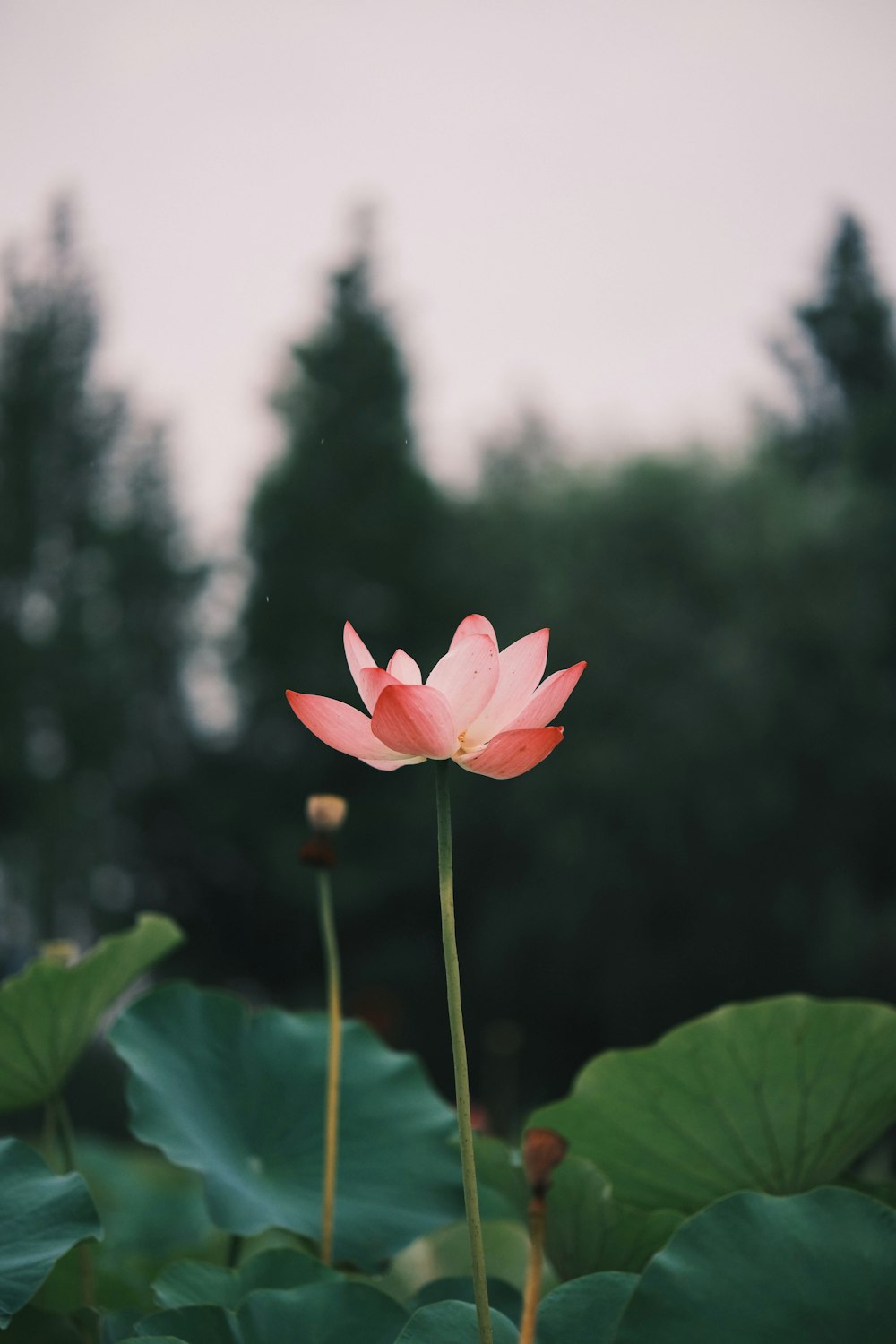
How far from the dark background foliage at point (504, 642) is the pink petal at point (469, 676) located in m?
7.03

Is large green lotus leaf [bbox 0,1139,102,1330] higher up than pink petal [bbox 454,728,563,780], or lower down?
lower down

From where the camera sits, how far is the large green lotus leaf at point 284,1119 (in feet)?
2.15

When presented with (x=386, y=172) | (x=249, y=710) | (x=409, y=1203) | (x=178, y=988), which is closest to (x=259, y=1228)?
(x=409, y=1203)

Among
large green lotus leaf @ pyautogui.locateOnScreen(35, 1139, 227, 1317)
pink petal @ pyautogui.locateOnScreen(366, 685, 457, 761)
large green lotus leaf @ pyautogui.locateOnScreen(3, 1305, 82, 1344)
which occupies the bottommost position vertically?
large green lotus leaf @ pyautogui.locateOnScreen(35, 1139, 227, 1317)

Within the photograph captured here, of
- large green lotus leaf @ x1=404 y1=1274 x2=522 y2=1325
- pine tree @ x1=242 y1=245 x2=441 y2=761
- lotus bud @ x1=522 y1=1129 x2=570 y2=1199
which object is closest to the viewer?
lotus bud @ x1=522 y1=1129 x2=570 y2=1199

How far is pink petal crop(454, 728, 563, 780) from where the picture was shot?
43cm

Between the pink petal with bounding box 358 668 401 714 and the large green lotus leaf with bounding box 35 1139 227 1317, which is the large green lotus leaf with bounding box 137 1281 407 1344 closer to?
the large green lotus leaf with bounding box 35 1139 227 1317

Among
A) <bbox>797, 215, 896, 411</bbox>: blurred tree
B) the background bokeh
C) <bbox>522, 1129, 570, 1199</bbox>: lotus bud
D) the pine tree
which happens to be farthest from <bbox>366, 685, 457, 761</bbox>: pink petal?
the pine tree

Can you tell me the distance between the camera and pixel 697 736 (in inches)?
325

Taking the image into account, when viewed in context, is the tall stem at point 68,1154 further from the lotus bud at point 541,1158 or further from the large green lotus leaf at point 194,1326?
the lotus bud at point 541,1158

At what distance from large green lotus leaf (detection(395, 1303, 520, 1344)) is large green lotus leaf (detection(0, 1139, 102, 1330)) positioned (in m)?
0.17

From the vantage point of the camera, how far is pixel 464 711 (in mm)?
473

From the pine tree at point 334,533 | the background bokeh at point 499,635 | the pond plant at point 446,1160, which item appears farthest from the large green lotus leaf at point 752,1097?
the pine tree at point 334,533

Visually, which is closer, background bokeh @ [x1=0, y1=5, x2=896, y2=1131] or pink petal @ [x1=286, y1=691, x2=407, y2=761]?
pink petal @ [x1=286, y1=691, x2=407, y2=761]
